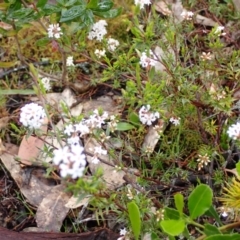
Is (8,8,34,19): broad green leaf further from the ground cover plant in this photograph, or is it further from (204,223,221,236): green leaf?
(204,223,221,236): green leaf

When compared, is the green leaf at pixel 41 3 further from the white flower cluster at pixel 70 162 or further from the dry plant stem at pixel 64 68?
the white flower cluster at pixel 70 162

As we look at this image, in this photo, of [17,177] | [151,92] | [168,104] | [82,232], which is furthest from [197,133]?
[17,177]

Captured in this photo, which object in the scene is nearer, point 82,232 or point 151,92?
point 151,92

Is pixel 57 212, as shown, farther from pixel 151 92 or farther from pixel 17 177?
pixel 151 92

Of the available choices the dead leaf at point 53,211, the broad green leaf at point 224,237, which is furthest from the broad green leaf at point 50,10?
the broad green leaf at point 224,237

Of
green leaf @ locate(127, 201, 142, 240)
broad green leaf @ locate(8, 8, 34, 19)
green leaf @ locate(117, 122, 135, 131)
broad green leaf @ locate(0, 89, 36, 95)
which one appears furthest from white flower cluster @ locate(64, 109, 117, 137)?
broad green leaf @ locate(0, 89, 36, 95)

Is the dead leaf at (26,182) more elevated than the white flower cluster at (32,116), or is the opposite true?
the white flower cluster at (32,116)

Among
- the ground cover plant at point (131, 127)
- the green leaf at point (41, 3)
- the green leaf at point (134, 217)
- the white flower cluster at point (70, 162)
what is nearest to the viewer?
the white flower cluster at point (70, 162)
